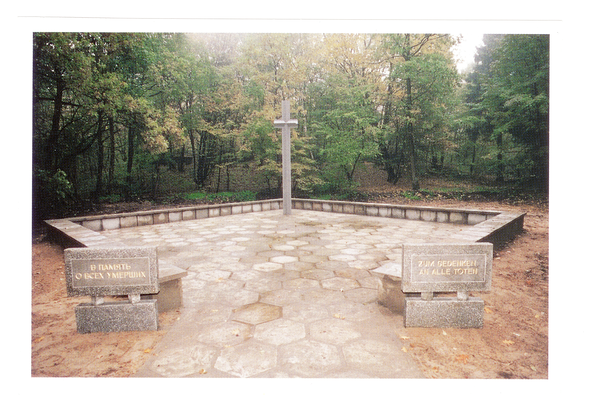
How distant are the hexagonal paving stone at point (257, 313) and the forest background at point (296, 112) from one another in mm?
8420

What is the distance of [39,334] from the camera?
2602mm

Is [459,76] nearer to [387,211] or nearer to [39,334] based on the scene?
[387,211]

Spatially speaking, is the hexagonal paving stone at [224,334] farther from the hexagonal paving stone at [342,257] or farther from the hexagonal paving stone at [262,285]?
the hexagonal paving stone at [342,257]

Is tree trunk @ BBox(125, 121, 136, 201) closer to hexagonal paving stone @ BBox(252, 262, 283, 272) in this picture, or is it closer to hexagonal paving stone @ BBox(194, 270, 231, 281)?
hexagonal paving stone @ BBox(194, 270, 231, 281)

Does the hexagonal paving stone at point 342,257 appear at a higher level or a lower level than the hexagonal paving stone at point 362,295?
higher

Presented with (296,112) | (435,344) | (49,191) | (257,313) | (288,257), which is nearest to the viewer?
(435,344)

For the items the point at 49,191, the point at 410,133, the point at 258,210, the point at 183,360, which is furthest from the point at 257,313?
the point at 410,133

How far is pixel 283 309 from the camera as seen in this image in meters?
2.96

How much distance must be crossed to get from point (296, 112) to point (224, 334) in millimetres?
11964

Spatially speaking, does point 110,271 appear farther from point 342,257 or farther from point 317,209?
point 317,209

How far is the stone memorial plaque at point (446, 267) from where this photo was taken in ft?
8.33

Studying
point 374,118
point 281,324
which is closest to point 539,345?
point 281,324

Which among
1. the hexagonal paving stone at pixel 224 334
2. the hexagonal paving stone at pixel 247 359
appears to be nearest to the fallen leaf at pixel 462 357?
the hexagonal paving stone at pixel 247 359
